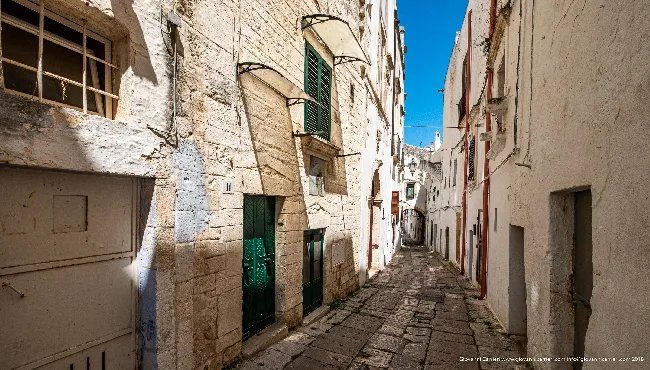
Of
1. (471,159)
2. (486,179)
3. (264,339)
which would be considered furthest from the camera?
(471,159)

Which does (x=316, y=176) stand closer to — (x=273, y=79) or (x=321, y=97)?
(x=321, y=97)

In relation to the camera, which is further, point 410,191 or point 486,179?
point 410,191

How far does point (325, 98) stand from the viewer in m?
7.19

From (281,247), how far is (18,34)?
4147 millimetres

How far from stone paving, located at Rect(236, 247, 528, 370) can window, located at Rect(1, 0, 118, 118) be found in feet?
12.2

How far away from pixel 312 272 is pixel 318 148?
8.53 feet

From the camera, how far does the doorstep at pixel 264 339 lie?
4.63 m

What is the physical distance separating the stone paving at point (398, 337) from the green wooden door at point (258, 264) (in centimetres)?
51

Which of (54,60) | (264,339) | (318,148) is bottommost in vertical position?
(264,339)

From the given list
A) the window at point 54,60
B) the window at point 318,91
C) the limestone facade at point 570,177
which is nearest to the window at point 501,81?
the limestone facade at point 570,177

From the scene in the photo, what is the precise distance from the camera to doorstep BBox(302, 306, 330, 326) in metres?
6.23

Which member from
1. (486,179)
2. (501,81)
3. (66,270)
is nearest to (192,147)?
(66,270)

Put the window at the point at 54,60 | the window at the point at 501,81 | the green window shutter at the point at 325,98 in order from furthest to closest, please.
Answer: the green window shutter at the point at 325,98 < the window at the point at 501,81 < the window at the point at 54,60

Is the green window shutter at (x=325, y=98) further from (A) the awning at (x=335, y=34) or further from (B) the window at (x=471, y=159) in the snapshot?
(B) the window at (x=471, y=159)
